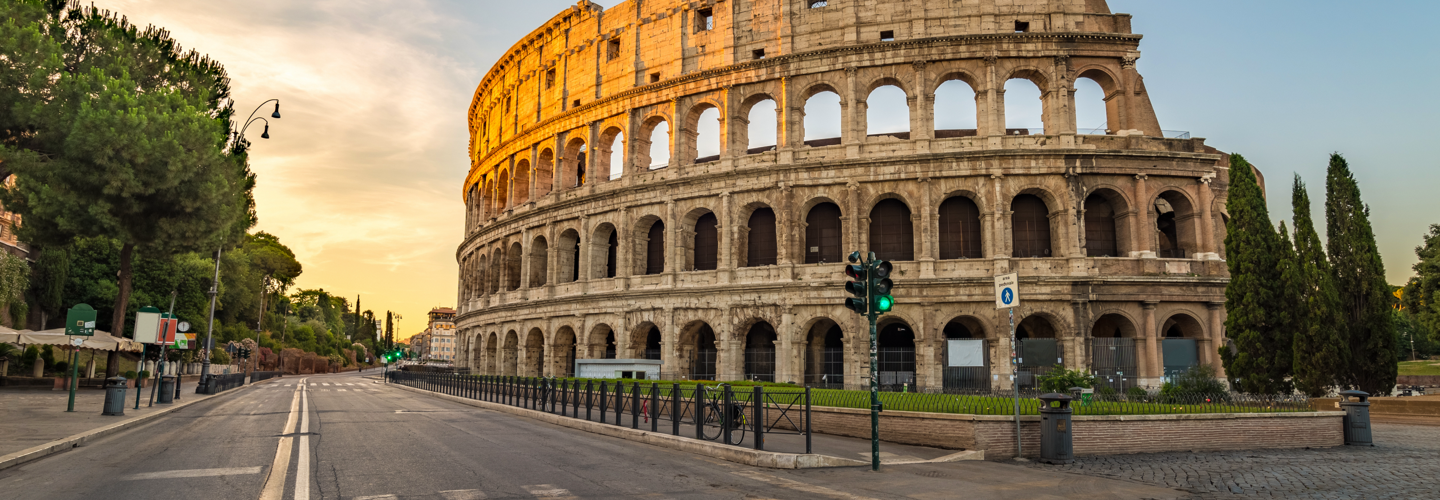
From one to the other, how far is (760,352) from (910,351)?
5973mm

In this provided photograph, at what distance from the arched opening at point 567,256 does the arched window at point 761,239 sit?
31.9 ft

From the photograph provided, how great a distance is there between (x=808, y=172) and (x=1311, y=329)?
1682 centimetres

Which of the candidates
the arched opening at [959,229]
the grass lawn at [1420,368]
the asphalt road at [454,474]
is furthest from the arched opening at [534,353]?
the grass lawn at [1420,368]

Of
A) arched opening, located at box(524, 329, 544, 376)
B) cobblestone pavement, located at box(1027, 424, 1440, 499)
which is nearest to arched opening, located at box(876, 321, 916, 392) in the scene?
cobblestone pavement, located at box(1027, 424, 1440, 499)

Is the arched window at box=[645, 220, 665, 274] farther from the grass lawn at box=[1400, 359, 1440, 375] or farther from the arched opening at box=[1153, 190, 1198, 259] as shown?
the grass lawn at box=[1400, 359, 1440, 375]

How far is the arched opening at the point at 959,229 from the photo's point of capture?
29953 millimetres

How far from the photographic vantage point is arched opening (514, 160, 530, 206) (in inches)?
1704

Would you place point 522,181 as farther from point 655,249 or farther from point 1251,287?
point 1251,287

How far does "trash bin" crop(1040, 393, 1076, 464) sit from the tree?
20.1m

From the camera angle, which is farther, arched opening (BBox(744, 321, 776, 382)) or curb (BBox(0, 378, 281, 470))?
arched opening (BBox(744, 321, 776, 382))

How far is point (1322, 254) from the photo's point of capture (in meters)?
23.4

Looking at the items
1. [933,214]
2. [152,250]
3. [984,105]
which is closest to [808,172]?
[933,214]

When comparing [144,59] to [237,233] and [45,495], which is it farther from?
[45,495]

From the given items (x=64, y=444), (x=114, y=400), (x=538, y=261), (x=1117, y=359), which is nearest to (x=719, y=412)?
(x=64, y=444)
